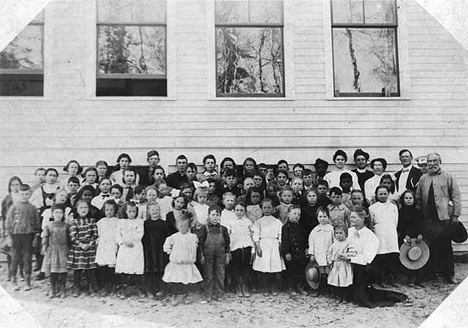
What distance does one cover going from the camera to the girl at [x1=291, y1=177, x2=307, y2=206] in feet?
13.5

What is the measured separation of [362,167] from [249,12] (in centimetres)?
185

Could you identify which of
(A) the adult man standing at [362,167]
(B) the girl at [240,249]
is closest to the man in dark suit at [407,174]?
(A) the adult man standing at [362,167]

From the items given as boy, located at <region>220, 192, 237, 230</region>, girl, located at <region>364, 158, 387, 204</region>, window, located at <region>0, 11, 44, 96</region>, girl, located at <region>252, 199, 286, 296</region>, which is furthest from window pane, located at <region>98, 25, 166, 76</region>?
girl, located at <region>364, 158, 387, 204</region>

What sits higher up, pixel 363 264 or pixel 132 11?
pixel 132 11

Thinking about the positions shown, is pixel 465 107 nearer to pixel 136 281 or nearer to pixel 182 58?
pixel 182 58

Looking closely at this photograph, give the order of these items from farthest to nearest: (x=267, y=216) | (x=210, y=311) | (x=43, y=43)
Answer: (x=43, y=43) → (x=267, y=216) → (x=210, y=311)

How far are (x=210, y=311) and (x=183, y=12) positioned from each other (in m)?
2.72

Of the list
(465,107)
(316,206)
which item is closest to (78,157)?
(316,206)

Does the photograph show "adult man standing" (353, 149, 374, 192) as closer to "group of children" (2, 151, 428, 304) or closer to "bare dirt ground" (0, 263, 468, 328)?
"group of children" (2, 151, 428, 304)

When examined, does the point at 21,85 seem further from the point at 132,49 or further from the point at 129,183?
the point at 129,183

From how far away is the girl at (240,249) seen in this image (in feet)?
12.8

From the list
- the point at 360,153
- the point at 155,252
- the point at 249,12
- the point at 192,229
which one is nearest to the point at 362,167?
the point at 360,153

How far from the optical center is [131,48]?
4438mm

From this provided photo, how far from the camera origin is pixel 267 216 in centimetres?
403
